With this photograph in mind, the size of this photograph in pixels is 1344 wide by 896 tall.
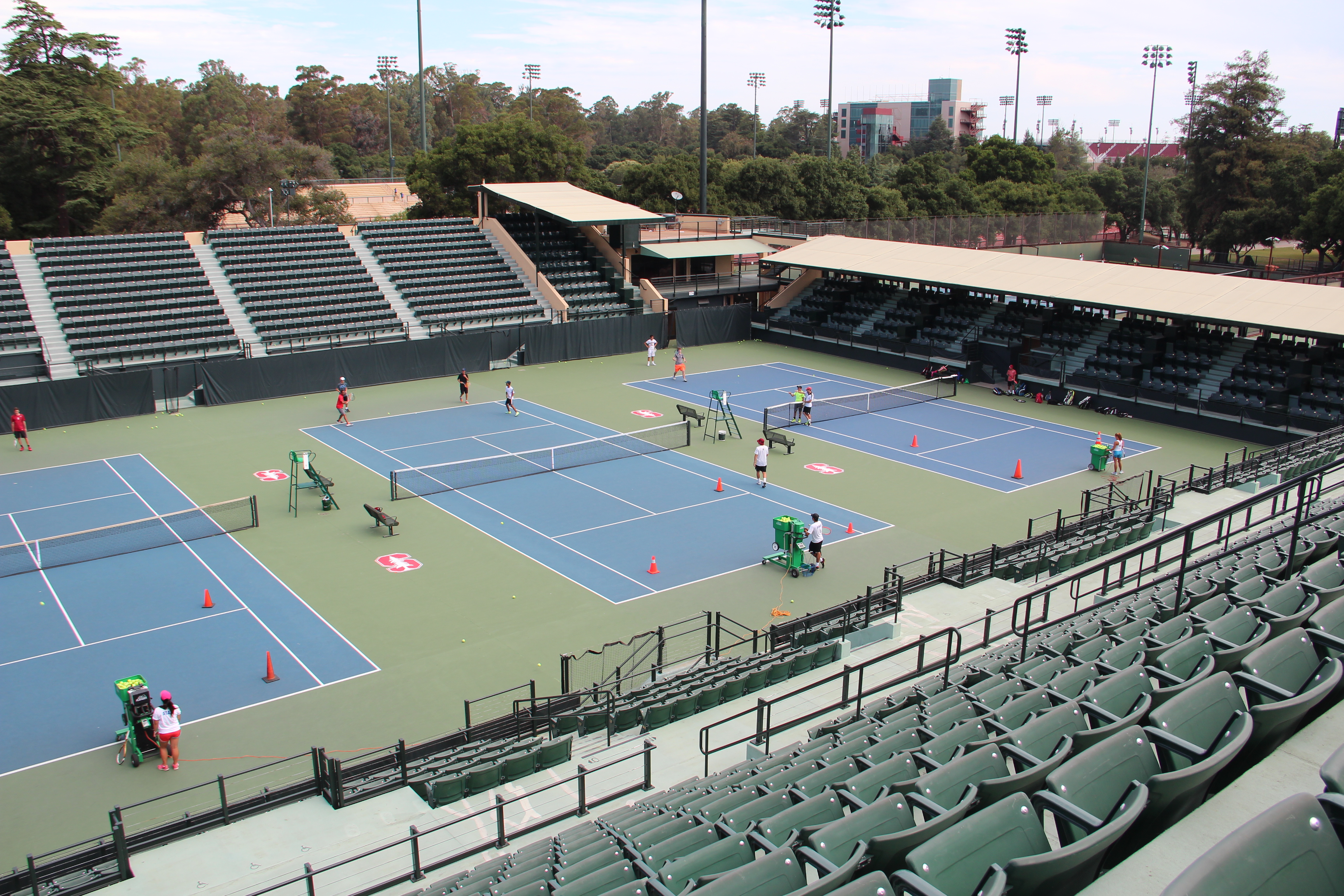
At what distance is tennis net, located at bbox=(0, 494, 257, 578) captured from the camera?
909 inches

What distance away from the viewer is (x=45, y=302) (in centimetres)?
3988

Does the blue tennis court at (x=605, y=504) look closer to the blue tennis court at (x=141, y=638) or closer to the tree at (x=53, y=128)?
the blue tennis court at (x=141, y=638)

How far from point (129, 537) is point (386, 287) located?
24.9m

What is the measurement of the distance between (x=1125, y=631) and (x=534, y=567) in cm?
1484

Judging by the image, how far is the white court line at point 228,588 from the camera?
1881cm

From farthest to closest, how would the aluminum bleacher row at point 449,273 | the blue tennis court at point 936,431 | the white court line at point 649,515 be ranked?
the aluminum bleacher row at point 449,273
the blue tennis court at point 936,431
the white court line at point 649,515

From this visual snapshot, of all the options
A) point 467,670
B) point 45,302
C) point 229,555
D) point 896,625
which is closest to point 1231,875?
point 896,625

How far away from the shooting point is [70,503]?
2723 cm

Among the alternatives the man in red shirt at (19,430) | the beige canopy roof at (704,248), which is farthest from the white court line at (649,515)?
the beige canopy roof at (704,248)

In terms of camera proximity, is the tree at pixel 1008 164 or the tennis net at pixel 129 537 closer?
the tennis net at pixel 129 537

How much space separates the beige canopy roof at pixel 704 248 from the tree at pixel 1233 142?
44035mm

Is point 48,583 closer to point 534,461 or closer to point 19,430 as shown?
point 19,430

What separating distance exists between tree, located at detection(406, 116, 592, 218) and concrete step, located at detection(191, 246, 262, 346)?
24637mm

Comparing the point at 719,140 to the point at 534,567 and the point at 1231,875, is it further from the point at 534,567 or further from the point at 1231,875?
the point at 1231,875
